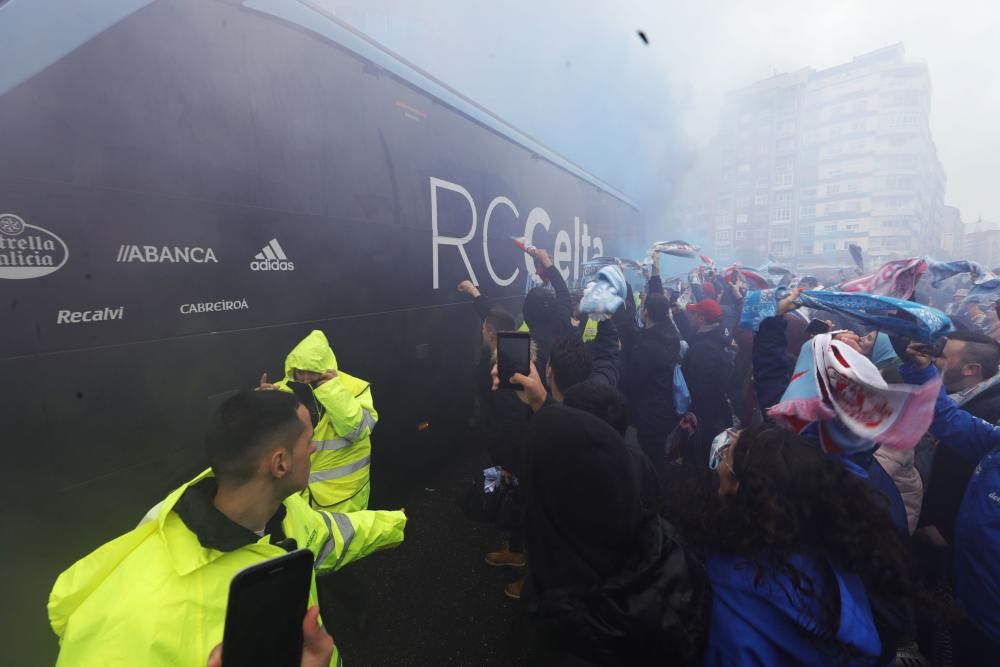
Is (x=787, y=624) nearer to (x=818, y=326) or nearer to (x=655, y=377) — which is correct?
(x=818, y=326)

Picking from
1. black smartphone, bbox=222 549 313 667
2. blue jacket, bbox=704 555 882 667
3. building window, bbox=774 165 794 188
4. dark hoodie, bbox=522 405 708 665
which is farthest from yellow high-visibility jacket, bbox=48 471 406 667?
building window, bbox=774 165 794 188

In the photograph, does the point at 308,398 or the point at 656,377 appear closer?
the point at 308,398

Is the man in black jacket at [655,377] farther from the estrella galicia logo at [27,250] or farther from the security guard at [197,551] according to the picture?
the estrella galicia logo at [27,250]

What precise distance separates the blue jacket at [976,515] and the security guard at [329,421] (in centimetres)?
256

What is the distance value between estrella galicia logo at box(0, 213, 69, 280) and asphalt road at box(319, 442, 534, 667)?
6.11 ft

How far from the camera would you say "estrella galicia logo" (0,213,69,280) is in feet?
4.87

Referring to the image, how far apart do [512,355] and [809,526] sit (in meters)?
1.32

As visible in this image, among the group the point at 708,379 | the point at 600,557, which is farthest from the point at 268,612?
the point at 708,379

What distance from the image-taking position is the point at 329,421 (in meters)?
2.28

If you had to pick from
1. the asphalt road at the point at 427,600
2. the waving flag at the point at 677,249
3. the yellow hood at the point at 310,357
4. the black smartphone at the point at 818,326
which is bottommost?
the asphalt road at the point at 427,600

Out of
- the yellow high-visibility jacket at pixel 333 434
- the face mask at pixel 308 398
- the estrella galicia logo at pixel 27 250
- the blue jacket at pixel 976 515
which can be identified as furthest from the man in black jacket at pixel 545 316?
the estrella galicia logo at pixel 27 250

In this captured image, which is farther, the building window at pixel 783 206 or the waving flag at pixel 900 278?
the building window at pixel 783 206

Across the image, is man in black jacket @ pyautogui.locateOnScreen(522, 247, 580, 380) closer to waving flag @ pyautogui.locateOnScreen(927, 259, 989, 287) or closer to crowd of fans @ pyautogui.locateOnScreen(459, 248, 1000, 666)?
crowd of fans @ pyautogui.locateOnScreen(459, 248, 1000, 666)

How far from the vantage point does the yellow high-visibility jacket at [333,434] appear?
7.29 feet
